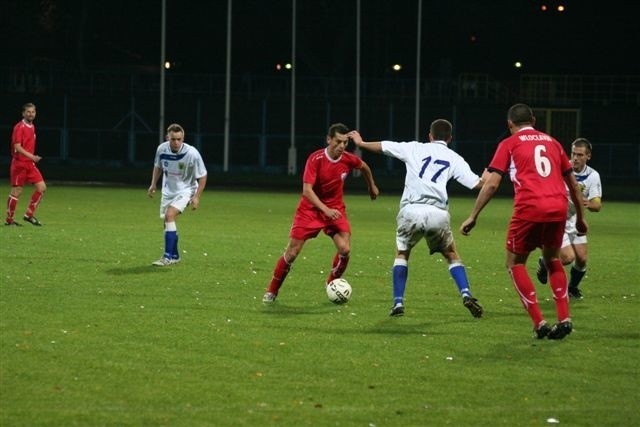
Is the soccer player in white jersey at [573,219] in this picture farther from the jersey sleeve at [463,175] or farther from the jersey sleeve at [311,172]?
the jersey sleeve at [311,172]

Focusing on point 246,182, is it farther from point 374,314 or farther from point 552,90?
point 374,314

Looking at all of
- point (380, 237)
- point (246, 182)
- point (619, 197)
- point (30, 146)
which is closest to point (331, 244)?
point (380, 237)

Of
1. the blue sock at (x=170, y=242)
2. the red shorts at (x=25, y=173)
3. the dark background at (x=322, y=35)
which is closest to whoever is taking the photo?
the blue sock at (x=170, y=242)

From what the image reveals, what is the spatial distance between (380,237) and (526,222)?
12.5 m

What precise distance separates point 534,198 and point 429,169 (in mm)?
1662

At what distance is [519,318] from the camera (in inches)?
512

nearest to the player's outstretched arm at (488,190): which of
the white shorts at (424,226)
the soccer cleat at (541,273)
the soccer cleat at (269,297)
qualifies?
the white shorts at (424,226)

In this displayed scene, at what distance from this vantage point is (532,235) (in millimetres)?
11383

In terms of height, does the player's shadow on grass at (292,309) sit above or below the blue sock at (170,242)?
below

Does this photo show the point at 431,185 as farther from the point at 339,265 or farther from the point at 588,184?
the point at 588,184

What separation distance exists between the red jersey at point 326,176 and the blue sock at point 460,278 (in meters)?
1.66

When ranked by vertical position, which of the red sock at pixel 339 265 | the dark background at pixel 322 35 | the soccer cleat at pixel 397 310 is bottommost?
the soccer cleat at pixel 397 310

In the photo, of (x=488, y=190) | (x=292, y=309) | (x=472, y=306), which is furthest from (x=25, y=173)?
(x=488, y=190)

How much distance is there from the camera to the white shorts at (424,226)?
41.3 ft
